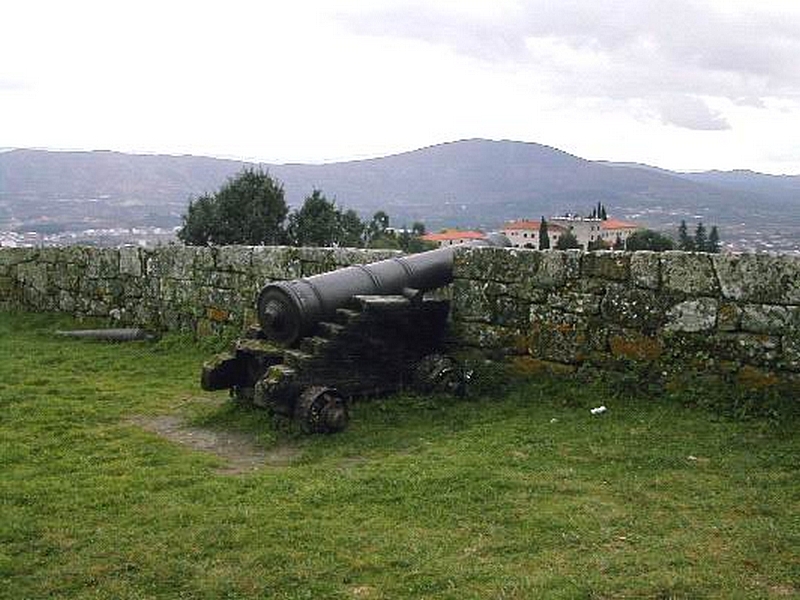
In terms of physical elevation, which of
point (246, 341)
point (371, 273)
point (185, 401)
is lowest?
point (185, 401)

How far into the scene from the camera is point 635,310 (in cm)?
777

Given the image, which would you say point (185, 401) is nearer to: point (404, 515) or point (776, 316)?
point (404, 515)

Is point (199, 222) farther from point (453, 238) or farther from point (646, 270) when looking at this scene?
point (646, 270)

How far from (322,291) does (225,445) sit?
1644 mm

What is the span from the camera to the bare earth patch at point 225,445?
6.57 metres

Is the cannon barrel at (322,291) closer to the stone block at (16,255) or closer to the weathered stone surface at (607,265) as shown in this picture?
the weathered stone surface at (607,265)

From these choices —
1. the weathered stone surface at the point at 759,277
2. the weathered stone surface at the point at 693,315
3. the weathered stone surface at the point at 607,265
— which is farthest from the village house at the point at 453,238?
the weathered stone surface at the point at 759,277

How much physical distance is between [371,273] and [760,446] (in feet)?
12.3

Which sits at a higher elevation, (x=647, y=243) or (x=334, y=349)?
(x=647, y=243)

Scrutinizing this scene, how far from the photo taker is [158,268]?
13.0 metres

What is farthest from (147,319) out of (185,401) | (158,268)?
(185,401)

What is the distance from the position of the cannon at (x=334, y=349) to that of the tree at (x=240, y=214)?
27635mm

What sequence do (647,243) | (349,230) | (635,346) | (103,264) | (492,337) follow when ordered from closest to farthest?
(635,346) → (492,337) → (103,264) → (647,243) → (349,230)

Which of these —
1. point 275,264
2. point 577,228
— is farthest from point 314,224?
point 577,228
